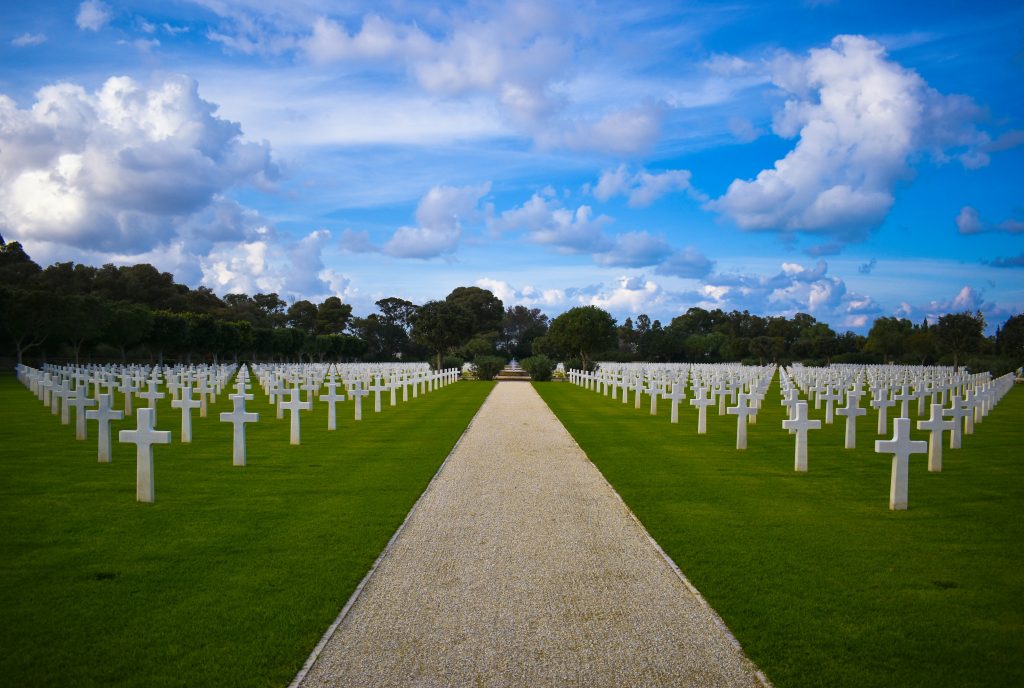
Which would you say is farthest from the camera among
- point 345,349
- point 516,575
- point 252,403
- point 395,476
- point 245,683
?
point 345,349

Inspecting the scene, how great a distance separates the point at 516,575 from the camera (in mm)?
6465

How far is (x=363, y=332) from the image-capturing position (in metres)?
117

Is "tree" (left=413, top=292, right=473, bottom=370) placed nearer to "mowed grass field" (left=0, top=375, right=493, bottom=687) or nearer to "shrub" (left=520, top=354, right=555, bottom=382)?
"shrub" (left=520, top=354, right=555, bottom=382)

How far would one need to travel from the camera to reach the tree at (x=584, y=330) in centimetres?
6769

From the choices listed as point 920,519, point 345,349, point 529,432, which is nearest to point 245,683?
point 920,519

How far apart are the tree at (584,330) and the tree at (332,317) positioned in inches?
2034

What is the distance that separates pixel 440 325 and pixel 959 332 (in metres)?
45.4

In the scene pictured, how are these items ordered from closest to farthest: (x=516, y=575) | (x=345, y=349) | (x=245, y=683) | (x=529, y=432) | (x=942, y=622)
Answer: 1. (x=245, y=683)
2. (x=942, y=622)
3. (x=516, y=575)
4. (x=529, y=432)
5. (x=345, y=349)

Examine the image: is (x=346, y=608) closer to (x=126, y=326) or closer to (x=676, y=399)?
(x=676, y=399)

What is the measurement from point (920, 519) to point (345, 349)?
310 ft

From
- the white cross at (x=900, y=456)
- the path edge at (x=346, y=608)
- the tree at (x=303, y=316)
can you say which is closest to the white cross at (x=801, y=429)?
the white cross at (x=900, y=456)

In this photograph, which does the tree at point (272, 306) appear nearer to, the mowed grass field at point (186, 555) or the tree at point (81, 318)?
the tree at point (81, 318)

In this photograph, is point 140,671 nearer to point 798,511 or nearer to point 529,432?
point 798,511

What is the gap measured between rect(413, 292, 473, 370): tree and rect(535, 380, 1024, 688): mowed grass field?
2183 inches
